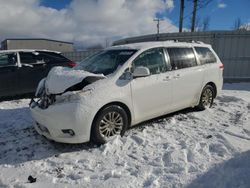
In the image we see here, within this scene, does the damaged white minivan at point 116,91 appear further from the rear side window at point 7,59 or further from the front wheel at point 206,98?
the rear side window at point 7,59

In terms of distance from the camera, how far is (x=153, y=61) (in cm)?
515

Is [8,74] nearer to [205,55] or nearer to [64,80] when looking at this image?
[64,80]

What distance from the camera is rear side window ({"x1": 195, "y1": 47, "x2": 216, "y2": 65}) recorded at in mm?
6223

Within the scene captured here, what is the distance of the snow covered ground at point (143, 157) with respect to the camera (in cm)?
337

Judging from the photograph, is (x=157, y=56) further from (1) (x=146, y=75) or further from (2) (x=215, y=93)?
(2) (x=215, y=93)

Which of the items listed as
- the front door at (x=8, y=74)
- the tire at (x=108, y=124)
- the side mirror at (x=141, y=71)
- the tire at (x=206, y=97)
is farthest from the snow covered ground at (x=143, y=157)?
the front door at (x=8, y=74)

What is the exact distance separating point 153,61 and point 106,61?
0.93 metres

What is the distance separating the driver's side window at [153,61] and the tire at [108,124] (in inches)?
36.5

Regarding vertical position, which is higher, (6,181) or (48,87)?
(48,87)

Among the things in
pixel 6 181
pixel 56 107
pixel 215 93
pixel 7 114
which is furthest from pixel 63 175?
pixel 215 93

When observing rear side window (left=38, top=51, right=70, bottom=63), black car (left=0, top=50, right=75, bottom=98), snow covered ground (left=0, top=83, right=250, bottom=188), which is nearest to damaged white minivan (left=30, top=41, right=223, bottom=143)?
snow covered ground (left=0, top=83, right=250, bottom=188)

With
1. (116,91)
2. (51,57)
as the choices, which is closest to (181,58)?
(116,91)

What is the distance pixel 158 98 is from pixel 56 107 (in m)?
1.99

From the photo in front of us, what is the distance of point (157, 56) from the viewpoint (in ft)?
17.2
